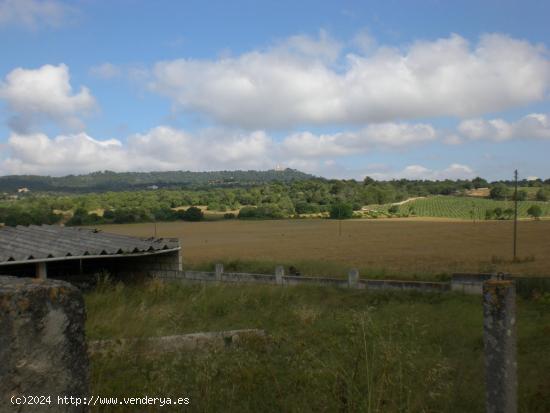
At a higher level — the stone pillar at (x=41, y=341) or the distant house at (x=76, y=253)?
the stone pillar at (x=41, y=341)

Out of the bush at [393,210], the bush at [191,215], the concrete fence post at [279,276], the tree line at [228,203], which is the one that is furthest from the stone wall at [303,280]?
the bush at [393,210]

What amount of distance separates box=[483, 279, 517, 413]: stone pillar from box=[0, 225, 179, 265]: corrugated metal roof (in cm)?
1105

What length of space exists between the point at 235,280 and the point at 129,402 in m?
11.9

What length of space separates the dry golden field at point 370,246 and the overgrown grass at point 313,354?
7.57 m

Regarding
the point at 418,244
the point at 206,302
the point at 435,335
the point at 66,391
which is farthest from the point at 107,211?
the point at 66,391

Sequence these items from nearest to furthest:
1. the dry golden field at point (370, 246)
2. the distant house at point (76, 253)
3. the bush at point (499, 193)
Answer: the distant house at point (76, 253), the dry golden field at point (370, 246), the bush at point (499, 193)

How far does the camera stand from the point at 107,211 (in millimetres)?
71375

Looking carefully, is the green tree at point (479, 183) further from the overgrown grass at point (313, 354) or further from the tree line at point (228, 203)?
the overgrown grass at point (313, 354)

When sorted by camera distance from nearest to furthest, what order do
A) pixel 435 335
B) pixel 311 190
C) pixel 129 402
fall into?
Result: pixel 129 402 → pixel 435 335 → pixel 311 190

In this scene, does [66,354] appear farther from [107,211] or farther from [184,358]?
[107,211]

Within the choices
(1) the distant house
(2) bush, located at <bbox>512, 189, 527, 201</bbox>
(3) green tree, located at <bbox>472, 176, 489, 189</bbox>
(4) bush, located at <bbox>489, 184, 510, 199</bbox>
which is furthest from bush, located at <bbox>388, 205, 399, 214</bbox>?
(1) the distant house

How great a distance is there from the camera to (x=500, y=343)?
125 inches

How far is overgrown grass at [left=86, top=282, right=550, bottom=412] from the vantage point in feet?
13.7

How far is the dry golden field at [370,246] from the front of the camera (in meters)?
24.8
